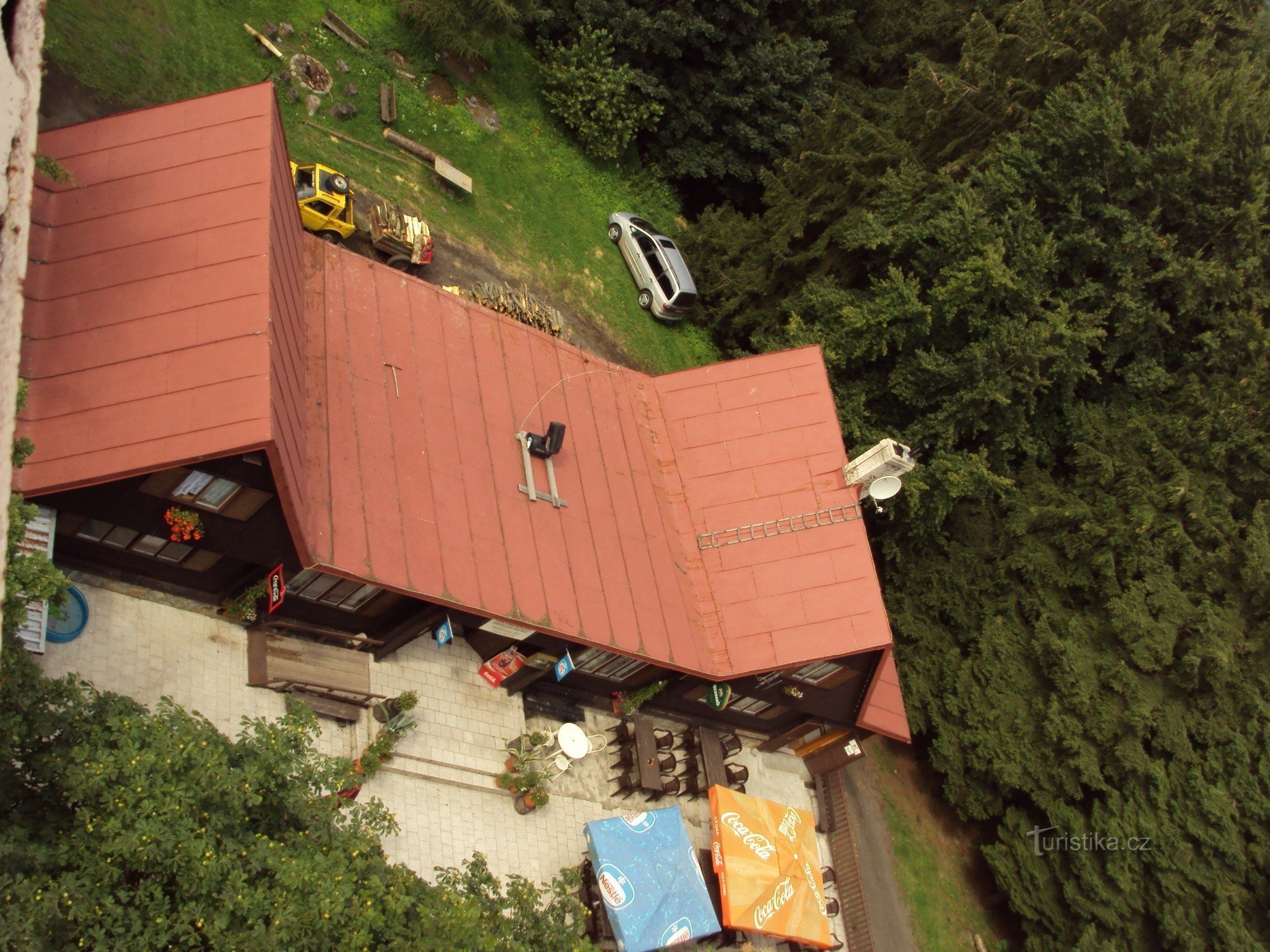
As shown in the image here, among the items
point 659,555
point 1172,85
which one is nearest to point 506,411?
point 659,555

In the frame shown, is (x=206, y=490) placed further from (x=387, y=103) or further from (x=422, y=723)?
(x=387, y=103)

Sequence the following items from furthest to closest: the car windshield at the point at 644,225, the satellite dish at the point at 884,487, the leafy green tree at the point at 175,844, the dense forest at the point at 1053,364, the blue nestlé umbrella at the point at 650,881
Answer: the car windshield at the point at 644,225
the dense forest at the point at 1053,364
the satellite dish at the point at 884,487
the blue nestlé umbrella at the point at 650,881
the leafy green tree at the point at 175,844

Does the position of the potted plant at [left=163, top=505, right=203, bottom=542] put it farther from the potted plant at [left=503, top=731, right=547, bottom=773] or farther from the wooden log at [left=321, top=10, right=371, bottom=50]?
the wooden log at [left=321, top=10, right=371, bottom=50]

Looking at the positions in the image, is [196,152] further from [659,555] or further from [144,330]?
[659,555]

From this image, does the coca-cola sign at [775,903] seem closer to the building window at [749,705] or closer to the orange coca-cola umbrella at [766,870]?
the orange coca-cola umbrella at [766,870]

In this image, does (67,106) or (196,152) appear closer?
(196,152)

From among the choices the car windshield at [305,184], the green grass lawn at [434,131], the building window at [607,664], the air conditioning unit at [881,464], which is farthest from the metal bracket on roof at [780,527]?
the car windshield at [305,184]

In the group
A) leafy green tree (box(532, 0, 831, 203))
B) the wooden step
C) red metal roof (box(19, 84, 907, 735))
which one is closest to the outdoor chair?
red metal roof (box(19, 84, 907, 735))
